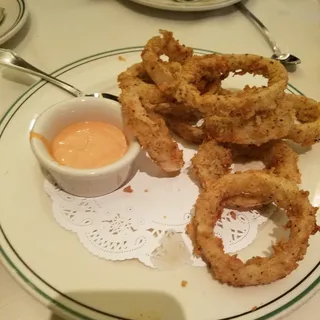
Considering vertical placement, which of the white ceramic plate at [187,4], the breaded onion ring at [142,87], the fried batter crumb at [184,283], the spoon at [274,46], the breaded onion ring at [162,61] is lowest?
the fried batter crumb at [184,283]

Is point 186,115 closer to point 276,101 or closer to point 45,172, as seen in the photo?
point 276,101

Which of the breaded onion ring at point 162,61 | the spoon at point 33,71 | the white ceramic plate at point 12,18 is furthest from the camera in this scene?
the white ceramic plate at point 12,18

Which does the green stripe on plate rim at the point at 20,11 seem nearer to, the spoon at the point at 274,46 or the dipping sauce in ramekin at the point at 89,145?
the dipping sauce in ramekin at the point at 89,145

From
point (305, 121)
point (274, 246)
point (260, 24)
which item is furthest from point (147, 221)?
point (260, 24)

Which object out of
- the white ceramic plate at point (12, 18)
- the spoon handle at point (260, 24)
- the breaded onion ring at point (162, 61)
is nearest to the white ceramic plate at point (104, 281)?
the breaded onion ring at point (162, 61)

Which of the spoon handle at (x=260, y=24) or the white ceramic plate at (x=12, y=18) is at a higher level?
the white ceramic plate at (x=12, y=18)

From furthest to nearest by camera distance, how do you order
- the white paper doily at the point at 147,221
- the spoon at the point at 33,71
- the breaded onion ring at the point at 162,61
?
the spoon at the point at 33,71 < the breaded onion ring at the point at 162,61 < the white paper doily at the point at 147,221

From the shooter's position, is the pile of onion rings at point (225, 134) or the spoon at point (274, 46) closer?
the pile of onion rings at point (225, 134)

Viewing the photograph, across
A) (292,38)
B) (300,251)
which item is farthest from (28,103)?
(292,38)

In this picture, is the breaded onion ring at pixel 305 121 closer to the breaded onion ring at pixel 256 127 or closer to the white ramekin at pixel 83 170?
the breaded onion ring at pixel 256 127
